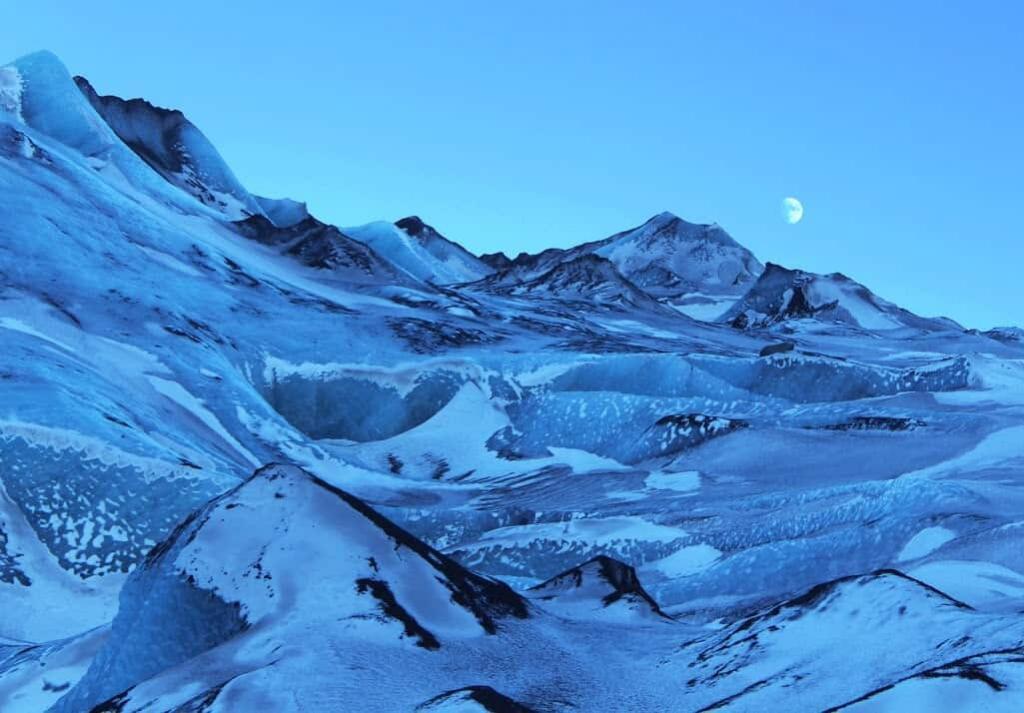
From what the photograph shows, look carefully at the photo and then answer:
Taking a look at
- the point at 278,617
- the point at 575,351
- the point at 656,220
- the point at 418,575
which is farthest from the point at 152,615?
the point at 656,220

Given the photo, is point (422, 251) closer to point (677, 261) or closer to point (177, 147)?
point (177, 147)

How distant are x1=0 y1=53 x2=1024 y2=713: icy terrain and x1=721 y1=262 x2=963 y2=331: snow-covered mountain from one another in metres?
8.36

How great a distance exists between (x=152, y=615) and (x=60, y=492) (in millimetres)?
7117

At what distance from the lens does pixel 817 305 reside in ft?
163

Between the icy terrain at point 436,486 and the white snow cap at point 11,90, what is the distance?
198mm

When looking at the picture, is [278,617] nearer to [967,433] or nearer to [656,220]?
[967,433]

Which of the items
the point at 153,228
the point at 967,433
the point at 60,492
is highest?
the point at 153,228

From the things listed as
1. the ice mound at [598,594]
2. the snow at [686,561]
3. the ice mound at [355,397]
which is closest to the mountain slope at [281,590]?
the ice mound at [598,594]

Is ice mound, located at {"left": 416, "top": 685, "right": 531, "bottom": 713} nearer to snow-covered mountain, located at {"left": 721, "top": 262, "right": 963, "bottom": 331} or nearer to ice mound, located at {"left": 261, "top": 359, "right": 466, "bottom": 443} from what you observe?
ice mound, located at {"left": 261, "top": 359, "right": 466, "bottom": 443}

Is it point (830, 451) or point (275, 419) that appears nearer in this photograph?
point (830, 451)

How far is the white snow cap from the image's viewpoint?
127 ft

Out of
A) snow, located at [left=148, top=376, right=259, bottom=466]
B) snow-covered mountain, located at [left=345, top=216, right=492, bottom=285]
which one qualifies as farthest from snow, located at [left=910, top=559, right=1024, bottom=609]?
snow-covered mountain, located at [left=345, top=216, right=492, bottom=285]

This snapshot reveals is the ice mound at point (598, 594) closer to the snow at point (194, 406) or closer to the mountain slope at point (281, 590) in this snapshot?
the mountain slope at point (281, 590)

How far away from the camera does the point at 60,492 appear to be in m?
14.1
